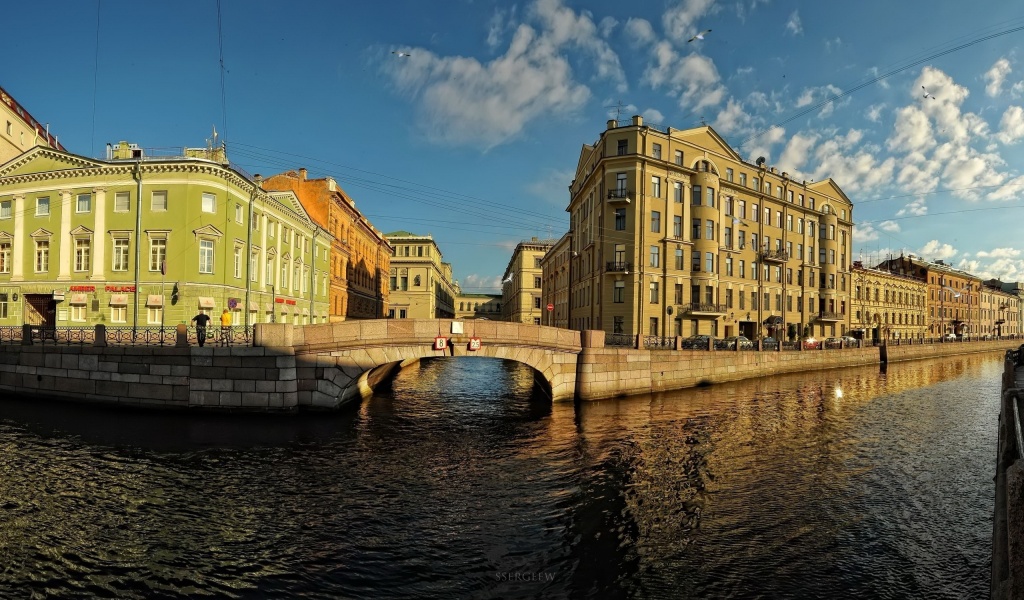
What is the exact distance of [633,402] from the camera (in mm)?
25297

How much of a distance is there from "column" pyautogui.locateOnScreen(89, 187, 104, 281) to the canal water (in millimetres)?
13814

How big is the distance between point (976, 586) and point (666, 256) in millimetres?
39370

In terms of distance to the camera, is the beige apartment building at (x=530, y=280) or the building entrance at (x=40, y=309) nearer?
the building entrance at (x=40, y=309)

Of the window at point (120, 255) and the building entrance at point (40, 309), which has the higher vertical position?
the window at point (120, 255)

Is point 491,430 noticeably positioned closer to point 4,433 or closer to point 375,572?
point 375,572

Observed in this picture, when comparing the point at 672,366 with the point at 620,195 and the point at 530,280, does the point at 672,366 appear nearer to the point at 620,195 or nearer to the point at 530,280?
the point at 620,195

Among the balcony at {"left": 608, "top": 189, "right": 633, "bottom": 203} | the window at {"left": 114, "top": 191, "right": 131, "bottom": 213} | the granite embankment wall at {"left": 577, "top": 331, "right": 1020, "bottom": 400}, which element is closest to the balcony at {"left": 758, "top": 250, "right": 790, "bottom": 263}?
the granite embankment wall at {"left": 577, "top": 331, "right": 1020, "bottom": 400}

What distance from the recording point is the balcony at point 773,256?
54.1 metres

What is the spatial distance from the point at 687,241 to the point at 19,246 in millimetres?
51315

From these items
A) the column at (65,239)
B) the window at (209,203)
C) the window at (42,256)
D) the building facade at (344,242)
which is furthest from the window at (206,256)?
the building facade at (344,242)

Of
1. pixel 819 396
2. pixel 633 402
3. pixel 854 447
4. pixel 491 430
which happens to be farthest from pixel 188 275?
pixel 819 396

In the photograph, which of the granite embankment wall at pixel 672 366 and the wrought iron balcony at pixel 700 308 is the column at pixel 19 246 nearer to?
the granite embankment wall at pixel 672 366

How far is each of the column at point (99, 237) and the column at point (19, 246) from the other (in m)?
5.48

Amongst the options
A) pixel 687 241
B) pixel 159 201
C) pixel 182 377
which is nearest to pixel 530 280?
pixel 687 241
